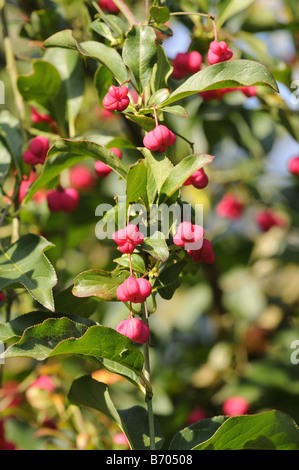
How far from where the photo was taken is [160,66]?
0.85 meters

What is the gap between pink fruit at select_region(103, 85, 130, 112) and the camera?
777 mm

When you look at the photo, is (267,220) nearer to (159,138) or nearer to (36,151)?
(36,151)

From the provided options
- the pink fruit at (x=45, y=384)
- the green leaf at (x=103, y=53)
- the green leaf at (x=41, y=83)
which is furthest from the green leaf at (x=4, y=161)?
the pink fruit at (x=45, y=384)

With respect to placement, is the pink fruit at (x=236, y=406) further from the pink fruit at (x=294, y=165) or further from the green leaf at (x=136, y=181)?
the green leaf at (x=136, y=181)

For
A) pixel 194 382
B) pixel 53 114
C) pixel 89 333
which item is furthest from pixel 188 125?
pixel 89 333

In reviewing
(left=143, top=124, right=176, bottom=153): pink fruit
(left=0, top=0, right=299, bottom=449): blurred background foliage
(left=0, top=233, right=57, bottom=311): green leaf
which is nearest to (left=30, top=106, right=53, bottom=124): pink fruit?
(left=0, top=0, right=299, bottom=449): blurred background foliage

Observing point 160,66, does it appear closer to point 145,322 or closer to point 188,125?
point 145,322

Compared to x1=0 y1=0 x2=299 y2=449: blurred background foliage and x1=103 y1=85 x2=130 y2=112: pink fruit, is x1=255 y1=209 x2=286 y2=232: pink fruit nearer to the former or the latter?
x1=0 y1=0 x2=299 y2=449: blurred background foliage

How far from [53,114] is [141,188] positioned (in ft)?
1.52

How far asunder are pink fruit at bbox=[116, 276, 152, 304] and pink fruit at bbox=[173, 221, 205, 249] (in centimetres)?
7

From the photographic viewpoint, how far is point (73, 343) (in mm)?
715

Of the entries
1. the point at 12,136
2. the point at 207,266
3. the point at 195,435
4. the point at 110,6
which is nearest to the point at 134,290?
the point at 195,435

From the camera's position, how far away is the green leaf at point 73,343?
71 cm

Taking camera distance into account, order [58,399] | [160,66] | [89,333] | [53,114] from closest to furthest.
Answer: [89,333], [160,66], [53,114], [58,399]
